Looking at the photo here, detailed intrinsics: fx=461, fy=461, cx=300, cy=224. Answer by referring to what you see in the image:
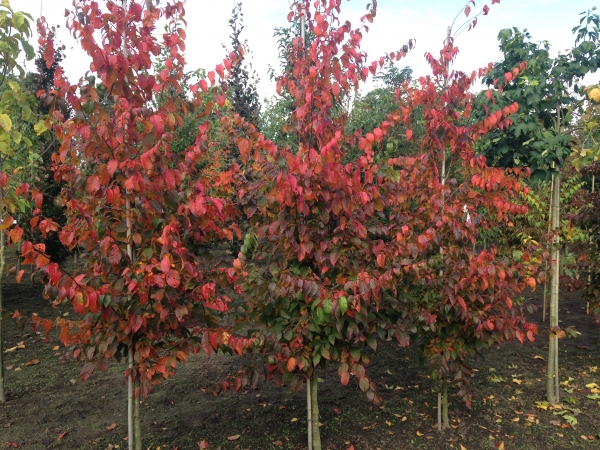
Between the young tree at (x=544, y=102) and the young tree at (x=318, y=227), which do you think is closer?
the young tree at (x=318, y=227)

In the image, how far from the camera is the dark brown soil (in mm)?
3982

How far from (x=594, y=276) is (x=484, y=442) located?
110 inches

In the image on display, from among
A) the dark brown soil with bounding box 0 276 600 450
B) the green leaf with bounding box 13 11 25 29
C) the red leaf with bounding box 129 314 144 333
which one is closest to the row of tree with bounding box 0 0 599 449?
the red leaf with bounding box 129 314 144 333

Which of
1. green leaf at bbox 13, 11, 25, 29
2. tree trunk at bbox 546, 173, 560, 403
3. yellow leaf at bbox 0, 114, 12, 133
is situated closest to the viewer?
yellow leaf at bbox 0, 114, 12, 133

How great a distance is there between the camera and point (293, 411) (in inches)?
179

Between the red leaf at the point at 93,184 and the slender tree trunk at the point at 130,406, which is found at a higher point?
the red leaf at the point at 93,184

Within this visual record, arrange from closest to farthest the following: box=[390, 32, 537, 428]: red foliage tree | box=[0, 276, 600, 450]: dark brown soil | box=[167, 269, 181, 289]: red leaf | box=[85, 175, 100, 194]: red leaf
Answer: 1. box=[167, 269, 181, 289]: red leaf
2. box=[85, 175, 100, 194]: red leaf
3. box=[390, 32, 537, 428]: red foliage tree
4. box=[0, 276, 600, 450]: dark brown soil

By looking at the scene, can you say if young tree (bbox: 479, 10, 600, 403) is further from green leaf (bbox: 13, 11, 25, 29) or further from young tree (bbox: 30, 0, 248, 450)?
green leaf (bbox: 13, 11, 25, 29)

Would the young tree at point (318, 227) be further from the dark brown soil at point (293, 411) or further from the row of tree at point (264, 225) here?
the dark brown soil at point (293, 411)

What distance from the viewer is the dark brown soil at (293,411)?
3982 mm

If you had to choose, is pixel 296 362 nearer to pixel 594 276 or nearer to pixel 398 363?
pixel 398 363

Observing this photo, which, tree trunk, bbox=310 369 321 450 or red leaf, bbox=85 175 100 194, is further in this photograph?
tree trunk, bbox=310 369 321 450

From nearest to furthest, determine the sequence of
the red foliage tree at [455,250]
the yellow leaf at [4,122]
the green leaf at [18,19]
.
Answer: the red foliage tree at [455,250] → the yellow leaf at [4,122] → the green leaf at [18,19]

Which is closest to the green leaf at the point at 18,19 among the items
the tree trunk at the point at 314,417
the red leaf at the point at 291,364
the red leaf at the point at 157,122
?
the red leaf at the point at 157,122
